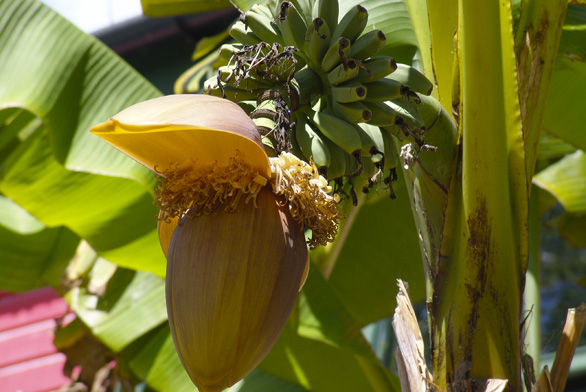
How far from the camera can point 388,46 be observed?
→ 4.49 ft

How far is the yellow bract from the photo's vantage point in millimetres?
671

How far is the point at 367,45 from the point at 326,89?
3.4 inches

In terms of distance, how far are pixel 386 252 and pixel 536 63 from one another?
0.73 meters

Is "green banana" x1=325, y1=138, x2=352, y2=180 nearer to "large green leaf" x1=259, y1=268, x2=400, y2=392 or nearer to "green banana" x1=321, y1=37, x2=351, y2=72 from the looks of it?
"green banana" x1=321, y1=37, x2=351, y2=72

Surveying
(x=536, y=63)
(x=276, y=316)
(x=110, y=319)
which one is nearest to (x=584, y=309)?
(x=536, y=63)

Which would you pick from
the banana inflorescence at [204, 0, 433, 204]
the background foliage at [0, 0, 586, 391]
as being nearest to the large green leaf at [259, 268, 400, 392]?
the background foliage at [0, 0, 586, 391]

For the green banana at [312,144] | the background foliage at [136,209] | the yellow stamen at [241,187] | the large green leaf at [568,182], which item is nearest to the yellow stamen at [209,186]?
the yellow stamen at [241,187]

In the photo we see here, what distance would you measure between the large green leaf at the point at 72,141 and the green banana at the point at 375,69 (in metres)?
0.90

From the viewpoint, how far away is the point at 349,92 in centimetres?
85

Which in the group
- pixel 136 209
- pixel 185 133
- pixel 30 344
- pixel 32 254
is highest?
pixel 185 133

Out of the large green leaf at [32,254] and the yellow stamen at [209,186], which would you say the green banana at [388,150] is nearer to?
the yellow stamen at [209,186]

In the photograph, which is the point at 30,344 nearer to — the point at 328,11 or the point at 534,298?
the point at 534,298

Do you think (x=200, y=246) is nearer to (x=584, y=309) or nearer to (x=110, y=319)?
(x=584, y=309)

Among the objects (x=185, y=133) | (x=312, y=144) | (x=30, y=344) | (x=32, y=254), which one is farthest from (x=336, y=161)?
(x=30, y=344)
